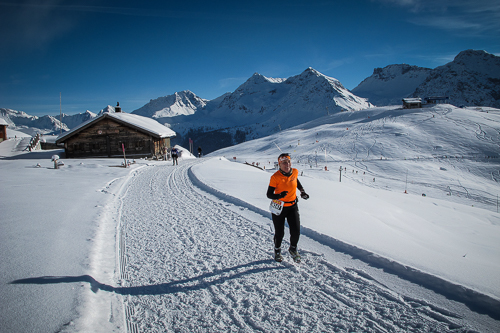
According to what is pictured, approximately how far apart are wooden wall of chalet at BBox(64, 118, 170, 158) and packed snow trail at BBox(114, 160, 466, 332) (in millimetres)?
22779

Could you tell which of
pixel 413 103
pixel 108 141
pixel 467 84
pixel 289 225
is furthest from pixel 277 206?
pixel 467 84

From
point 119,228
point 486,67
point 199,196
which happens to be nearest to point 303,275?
point 119,228

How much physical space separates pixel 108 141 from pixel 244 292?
27.6 meters

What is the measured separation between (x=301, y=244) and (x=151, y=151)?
24.7m

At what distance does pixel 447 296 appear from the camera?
3.33 metres

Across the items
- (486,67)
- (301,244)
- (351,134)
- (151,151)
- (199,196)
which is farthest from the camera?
(486,67)

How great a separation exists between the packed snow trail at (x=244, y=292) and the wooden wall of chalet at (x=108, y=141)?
74.7 ft

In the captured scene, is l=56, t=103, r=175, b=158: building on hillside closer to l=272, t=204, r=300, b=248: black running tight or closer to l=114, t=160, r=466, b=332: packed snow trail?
l=114, t=160, r=466, b=332: packed snow trail

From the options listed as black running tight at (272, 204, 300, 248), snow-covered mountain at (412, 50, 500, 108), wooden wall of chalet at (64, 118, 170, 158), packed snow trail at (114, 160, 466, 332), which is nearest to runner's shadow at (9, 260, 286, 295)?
packed snow trail at (114, 160, 466, 332)

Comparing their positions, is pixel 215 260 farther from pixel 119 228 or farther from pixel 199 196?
pixel 199 196

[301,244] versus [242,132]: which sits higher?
[242,132]

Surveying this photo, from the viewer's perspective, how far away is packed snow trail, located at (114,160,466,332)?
2982mm

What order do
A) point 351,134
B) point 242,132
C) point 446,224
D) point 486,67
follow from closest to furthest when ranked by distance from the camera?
1. point 446,224
2. point 351,134
3. point 242,132
4. point 486,67

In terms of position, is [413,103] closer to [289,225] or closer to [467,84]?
[289,225]
